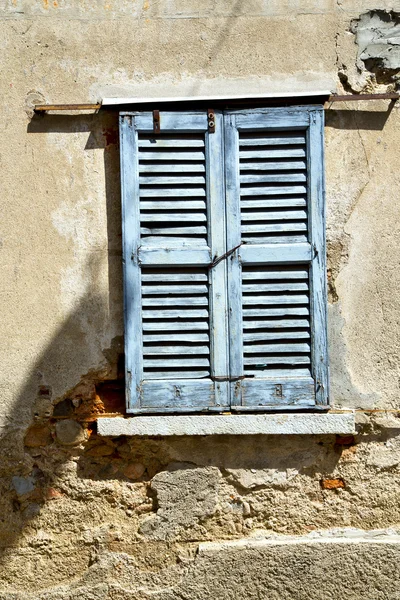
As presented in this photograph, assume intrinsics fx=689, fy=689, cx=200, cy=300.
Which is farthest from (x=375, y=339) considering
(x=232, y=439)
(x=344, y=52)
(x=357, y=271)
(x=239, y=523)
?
(x=344, y=52)

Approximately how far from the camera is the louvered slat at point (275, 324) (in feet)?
11.6

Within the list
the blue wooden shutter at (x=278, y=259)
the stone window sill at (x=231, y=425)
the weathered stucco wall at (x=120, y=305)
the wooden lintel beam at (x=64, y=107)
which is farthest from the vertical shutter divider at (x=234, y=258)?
the wooden lintel beam at (x=64, y=107)

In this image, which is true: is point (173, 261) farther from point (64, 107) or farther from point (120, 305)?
point (64, 107)

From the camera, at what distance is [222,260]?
3553 mm

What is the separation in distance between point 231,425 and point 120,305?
849mm

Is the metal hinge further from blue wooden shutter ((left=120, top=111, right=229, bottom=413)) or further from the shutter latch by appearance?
the shutter latch

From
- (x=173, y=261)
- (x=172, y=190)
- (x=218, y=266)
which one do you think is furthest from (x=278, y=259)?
(x=172, y=190)

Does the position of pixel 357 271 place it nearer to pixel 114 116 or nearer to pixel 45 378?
pixel 114 116

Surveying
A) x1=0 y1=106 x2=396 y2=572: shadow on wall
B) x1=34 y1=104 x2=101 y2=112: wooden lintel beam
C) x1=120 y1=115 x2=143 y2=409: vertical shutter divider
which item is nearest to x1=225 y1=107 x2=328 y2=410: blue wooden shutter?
x1=0 y1=106 x2=396 y2=572: shadow on wall

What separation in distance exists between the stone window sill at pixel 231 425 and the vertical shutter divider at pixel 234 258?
4.6 inches

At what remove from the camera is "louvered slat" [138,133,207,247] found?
354 centimetres

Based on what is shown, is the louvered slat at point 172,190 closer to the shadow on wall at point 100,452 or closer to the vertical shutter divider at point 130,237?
the vertical shutter divider at point 130,237

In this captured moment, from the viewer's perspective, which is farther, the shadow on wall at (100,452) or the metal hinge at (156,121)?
the shadow on wall at (100,452)

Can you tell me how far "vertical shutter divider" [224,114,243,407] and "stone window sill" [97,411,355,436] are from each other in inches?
4.6
